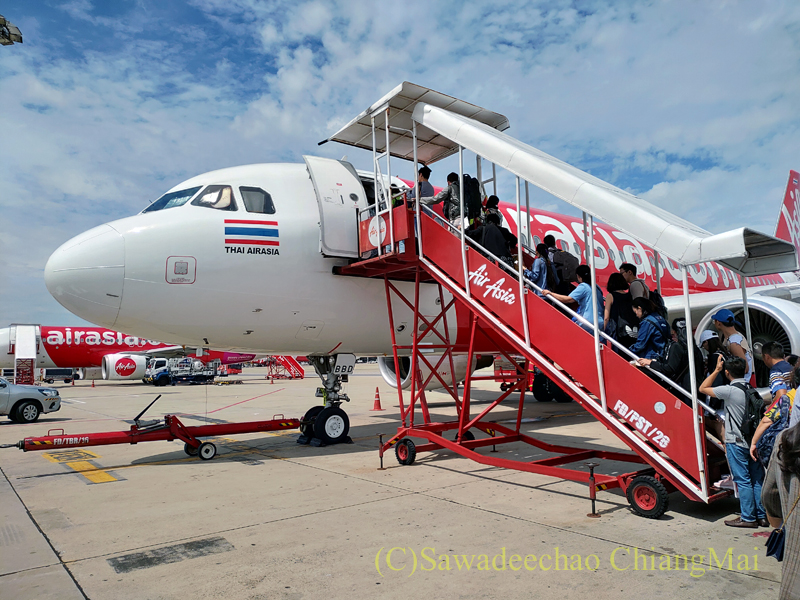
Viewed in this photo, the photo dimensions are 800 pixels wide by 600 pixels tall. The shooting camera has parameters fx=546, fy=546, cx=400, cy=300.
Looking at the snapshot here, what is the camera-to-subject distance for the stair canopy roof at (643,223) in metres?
4.55

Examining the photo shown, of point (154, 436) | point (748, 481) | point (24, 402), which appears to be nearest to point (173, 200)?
point (154, 436)

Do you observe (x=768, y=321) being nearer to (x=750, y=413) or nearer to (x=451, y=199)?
(x=750, y=413)

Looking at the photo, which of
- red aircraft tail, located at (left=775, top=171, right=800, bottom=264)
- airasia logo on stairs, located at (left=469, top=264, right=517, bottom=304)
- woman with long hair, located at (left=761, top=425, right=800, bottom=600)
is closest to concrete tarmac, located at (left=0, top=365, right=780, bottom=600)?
woman with long hair, located at (left=761, top=425, right=800, bottom=600)

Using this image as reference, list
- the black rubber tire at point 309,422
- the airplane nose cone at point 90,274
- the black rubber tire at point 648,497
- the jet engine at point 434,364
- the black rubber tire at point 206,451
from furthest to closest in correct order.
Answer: the jet engine at point 434,364 < the black rubber tire at point 309,422 < the black rubber tire at point 206,451 < the airplane nose cone at point 90,274 < the black rubber tire at point 648,497

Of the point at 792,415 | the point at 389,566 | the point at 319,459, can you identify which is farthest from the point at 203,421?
the point at 792,415

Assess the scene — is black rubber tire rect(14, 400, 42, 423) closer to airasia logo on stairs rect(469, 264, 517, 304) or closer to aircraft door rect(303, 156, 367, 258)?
aircraft door rect(303, 156, 367, 258)

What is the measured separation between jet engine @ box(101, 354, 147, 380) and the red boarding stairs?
32981 mm

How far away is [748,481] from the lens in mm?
4742

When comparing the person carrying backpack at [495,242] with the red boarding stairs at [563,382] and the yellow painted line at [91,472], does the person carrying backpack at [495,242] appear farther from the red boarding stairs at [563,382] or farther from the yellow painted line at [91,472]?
the yellow painted line at [91,472]

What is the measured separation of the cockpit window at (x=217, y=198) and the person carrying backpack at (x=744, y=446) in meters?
6.51

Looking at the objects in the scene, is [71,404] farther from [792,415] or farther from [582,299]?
[792,415]

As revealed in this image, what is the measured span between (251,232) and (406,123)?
3.11 m

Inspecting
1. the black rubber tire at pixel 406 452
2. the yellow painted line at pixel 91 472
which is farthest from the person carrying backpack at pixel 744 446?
the yellow painted line at pixel 91 472

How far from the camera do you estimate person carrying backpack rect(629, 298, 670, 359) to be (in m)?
5.69
